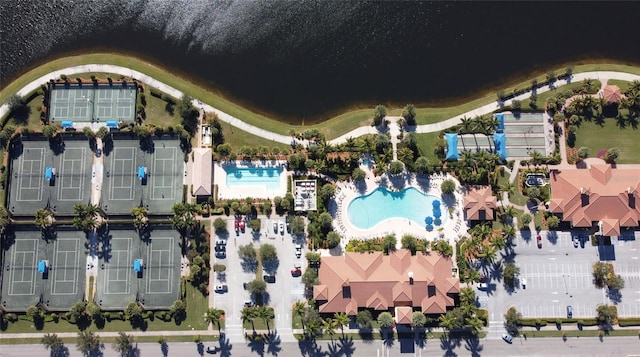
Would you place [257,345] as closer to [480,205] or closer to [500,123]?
[480,205]

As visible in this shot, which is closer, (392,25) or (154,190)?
(154,190)

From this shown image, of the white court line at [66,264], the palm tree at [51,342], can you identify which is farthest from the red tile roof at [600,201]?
the palm tree at [51,342]

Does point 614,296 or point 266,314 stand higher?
point 614,296

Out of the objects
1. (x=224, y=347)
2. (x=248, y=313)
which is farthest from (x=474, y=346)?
(x=224, y=347)

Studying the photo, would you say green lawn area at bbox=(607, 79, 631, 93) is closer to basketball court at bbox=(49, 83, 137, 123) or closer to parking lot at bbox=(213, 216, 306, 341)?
parking lot at bbox=(213, 216, 306, 341)

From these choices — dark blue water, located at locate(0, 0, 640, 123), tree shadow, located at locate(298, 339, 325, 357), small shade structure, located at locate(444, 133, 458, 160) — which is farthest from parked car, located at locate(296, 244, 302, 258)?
small shade structure, located at locate(444, 133, 458, 160)

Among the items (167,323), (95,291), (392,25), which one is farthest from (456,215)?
(95,291)

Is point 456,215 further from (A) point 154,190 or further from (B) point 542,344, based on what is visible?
(A) point 154,190
